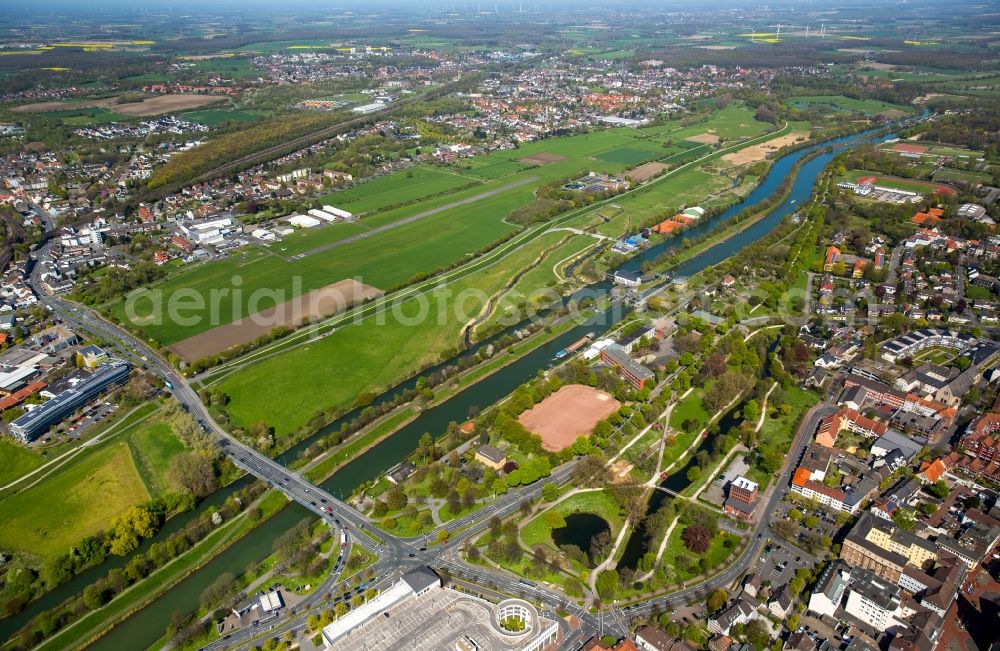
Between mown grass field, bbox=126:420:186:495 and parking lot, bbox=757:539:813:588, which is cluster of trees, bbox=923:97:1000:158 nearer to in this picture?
parking lot, bbox=757:539:813:588

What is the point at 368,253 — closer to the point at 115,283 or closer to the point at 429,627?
the point at 115,283

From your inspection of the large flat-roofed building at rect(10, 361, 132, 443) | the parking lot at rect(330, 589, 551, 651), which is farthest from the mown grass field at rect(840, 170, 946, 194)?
the large flat-roofed building at rect(10, 361, 132, 443)

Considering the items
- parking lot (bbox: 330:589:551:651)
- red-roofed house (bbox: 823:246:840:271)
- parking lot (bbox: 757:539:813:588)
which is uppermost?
red-roofed house (bbox: 823:246:840:271)

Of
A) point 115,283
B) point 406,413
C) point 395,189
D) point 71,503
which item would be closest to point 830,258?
point 406,413

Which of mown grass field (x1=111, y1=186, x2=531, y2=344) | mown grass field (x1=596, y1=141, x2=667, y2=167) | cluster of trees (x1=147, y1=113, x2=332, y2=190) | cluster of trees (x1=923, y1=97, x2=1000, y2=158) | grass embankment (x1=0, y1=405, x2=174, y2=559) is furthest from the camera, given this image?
cluster of trees (x1=923, y1=97, x2=1000, y2=158)

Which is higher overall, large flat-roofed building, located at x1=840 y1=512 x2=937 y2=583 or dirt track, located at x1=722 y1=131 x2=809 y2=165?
dirt track, located at x1=722 y1=131 x2=809 y2=165

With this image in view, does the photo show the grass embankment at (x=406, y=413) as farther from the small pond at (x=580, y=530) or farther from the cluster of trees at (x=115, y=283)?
the cluster of trees at (x=115, y=283)
